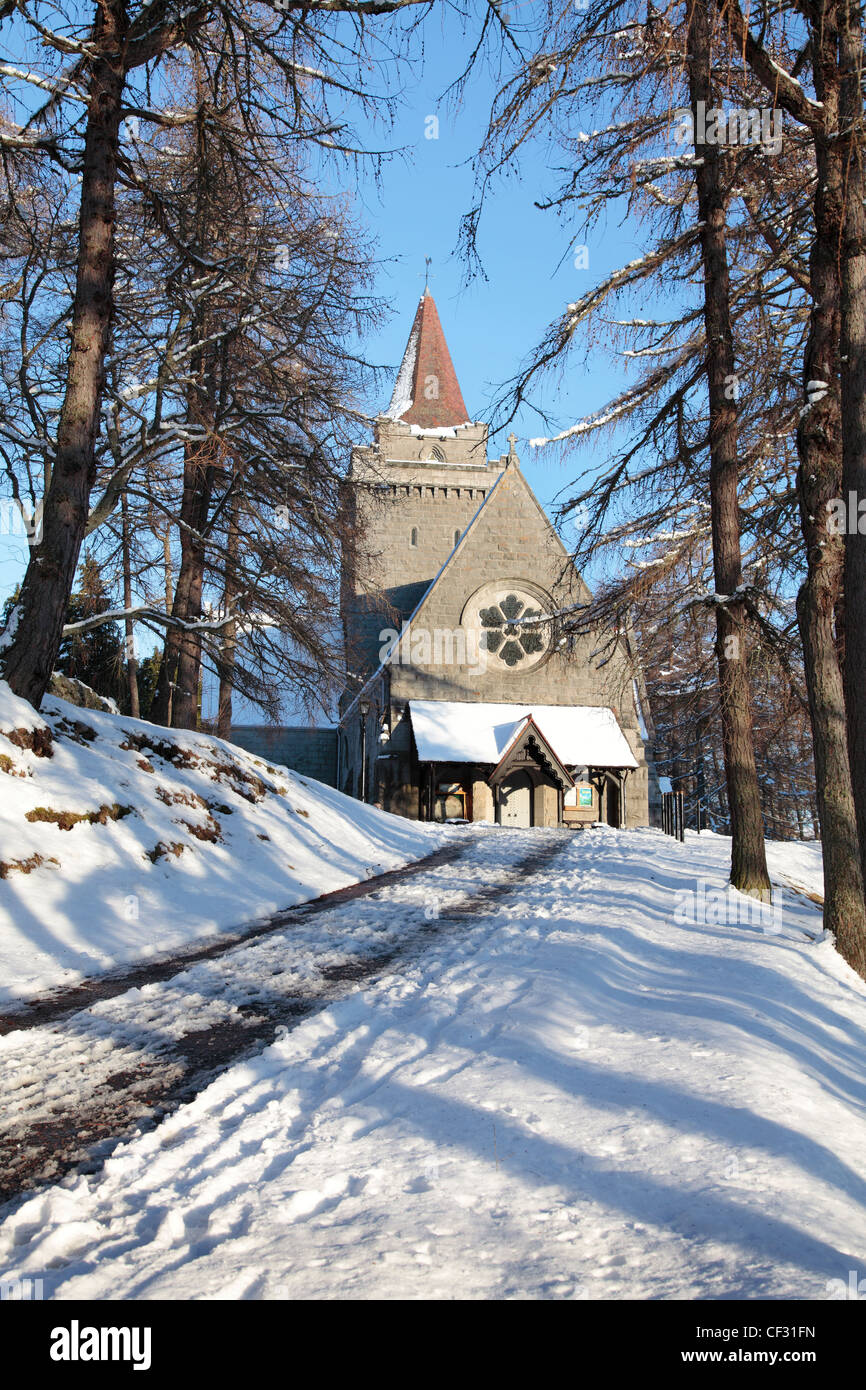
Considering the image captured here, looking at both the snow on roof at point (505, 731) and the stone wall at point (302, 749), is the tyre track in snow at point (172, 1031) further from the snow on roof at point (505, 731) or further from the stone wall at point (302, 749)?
the stone wall at point (302, 749)

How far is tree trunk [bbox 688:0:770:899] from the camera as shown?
9.95 m

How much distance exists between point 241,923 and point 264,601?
6.41 meters

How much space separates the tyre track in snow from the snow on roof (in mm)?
→ 18702

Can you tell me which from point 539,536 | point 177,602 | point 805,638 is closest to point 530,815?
point 539,536

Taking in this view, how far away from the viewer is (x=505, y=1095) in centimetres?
391

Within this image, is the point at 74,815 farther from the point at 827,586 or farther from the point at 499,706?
the point at 499,706

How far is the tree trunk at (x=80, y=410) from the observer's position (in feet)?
30.3

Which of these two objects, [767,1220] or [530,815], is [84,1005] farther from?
[530,815]

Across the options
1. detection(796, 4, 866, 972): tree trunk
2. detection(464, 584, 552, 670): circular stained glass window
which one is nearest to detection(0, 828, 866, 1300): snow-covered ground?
detection(796, 4, 866, 972): tree trunk

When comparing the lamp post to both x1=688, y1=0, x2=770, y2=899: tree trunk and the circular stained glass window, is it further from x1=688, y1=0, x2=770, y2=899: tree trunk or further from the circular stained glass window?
x1=688, y1=0, x2=770, y2=899: tree trunk

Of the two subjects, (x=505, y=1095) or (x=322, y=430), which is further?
(x=322, y=430)
